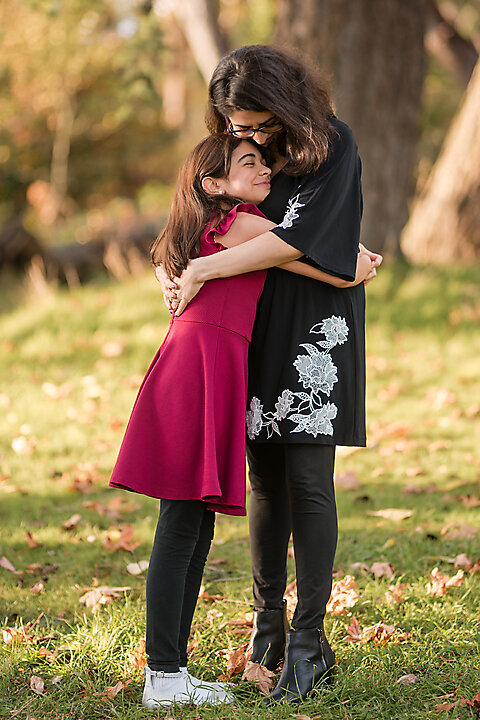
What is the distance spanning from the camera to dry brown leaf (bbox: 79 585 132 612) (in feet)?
10.1

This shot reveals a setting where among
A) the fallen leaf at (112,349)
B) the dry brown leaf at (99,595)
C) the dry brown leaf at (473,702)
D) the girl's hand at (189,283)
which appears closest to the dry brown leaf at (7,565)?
the dry brown leaf at (99,595)

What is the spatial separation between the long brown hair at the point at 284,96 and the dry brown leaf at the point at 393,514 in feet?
6.99

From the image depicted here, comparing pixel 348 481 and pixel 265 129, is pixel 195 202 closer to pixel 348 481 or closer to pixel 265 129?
pixel 265 129

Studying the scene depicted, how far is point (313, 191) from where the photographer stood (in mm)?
2346

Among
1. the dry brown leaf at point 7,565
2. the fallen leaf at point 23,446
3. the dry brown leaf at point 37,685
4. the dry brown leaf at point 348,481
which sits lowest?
the dry brown leaf at point 37,685

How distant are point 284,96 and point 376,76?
5.84 meters

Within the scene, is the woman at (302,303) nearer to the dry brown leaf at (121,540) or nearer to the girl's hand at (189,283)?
the girl's hand at (189,283)

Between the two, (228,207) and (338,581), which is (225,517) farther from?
(228,207)

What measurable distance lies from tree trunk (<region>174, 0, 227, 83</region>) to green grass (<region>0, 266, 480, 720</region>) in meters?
2.51

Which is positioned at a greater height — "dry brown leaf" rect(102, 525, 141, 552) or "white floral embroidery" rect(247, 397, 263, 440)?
"white floral embroidery" rect(247, 397, 263, 440)

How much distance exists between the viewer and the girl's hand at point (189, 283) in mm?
2330

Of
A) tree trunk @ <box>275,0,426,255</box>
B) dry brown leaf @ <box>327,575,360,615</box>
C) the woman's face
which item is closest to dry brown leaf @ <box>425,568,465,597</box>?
dry brown leaf @ <box>327,575,360,615</box>

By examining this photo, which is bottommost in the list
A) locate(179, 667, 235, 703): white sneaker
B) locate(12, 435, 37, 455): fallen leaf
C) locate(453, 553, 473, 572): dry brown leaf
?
locate(179, 667, 235, 703): white sneaker

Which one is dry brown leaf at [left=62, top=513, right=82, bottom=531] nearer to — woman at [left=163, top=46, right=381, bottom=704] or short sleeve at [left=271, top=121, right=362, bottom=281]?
woman at [left=163, top=46, right=381, bottom=704]
